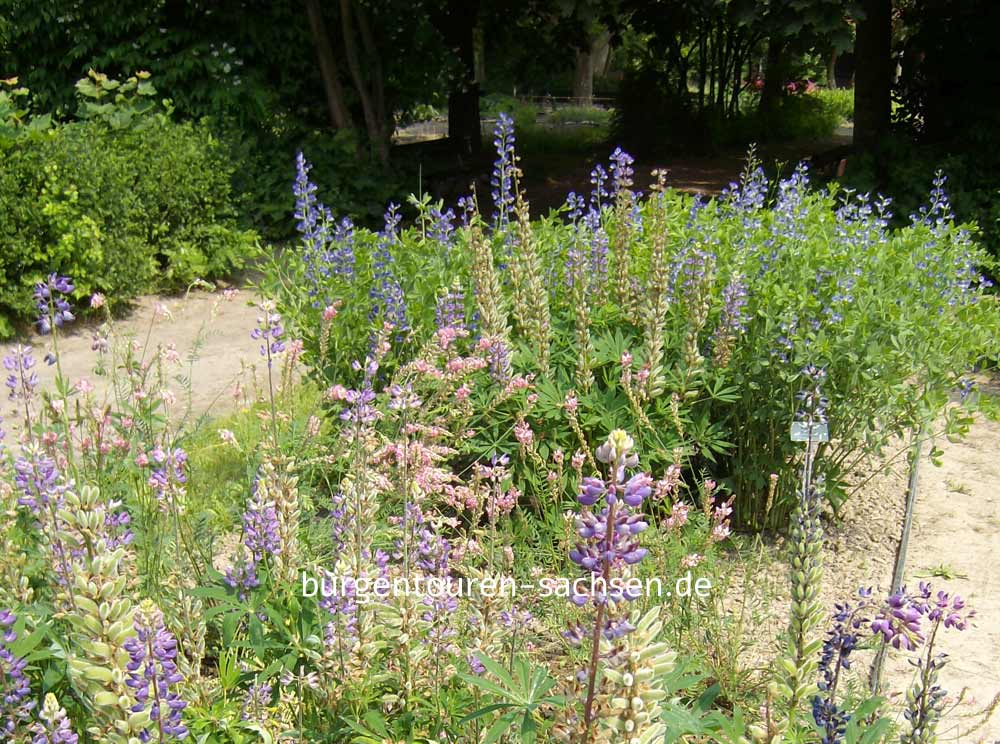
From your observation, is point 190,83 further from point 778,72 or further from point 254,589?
point 778,72

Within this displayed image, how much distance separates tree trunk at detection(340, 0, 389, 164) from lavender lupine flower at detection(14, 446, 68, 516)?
32.1 ft

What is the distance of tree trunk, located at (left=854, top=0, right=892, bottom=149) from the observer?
10.9 meters

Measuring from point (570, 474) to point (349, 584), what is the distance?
6.40 ft

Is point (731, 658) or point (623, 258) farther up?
point (623, 258)

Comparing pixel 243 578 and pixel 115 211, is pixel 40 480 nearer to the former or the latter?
pixel 243 578

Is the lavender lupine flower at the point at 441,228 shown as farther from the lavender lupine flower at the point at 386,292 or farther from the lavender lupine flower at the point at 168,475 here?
the lavender lupine flower at the point at 168,475

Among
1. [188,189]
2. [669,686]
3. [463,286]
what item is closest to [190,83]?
[188,189]

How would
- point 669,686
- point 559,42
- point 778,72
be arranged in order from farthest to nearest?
1. point 778,72
2. point 559,42
3. point 669,686

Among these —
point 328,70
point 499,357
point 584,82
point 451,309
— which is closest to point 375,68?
point 328,70

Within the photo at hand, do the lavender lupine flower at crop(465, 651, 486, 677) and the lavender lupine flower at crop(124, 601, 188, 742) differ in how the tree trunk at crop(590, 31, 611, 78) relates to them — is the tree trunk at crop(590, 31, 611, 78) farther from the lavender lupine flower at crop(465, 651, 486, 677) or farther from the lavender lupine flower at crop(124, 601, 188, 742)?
the lavender lupine flower at crop(124, 601, 188, 742)

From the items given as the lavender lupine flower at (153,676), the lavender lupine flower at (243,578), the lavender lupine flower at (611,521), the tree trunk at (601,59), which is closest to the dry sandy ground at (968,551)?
the lavender lupine flower at (611,521)

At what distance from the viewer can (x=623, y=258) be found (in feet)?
13.9

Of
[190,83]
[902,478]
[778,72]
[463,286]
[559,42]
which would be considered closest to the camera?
[463,286]

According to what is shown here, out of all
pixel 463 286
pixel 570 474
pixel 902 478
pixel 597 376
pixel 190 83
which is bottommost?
pixel 902 478
